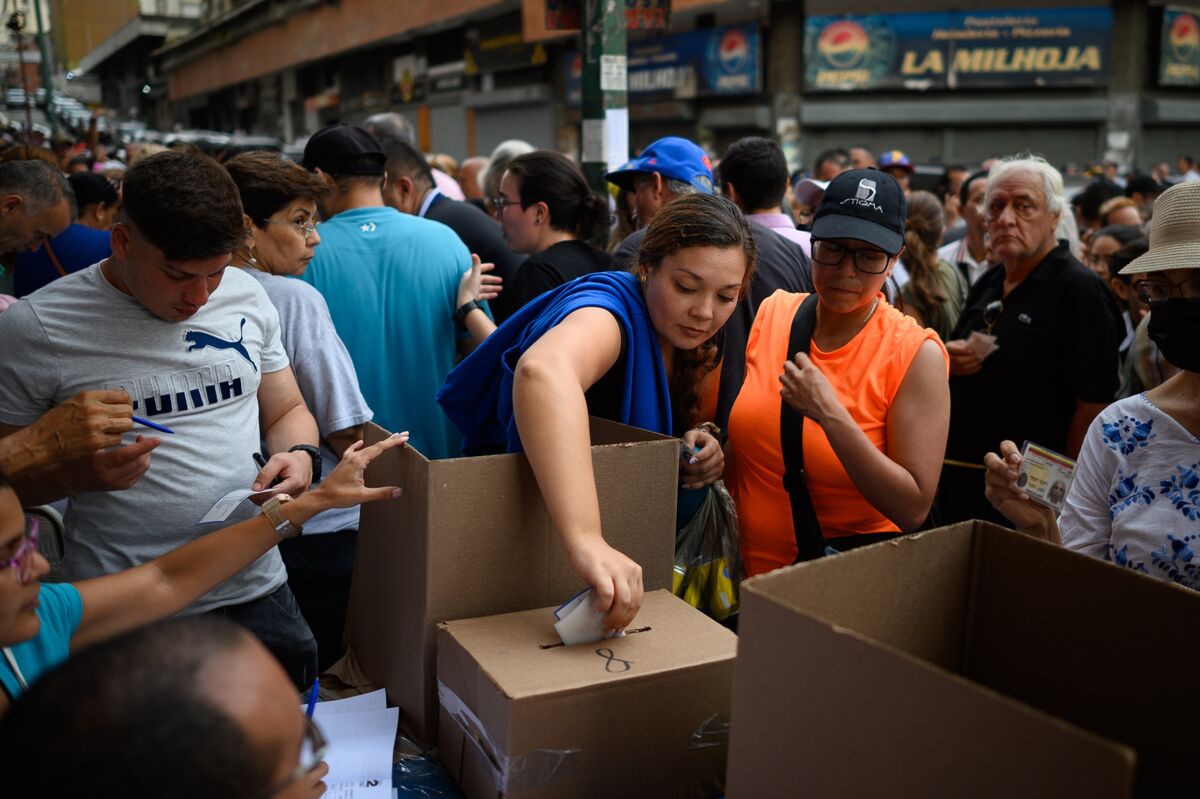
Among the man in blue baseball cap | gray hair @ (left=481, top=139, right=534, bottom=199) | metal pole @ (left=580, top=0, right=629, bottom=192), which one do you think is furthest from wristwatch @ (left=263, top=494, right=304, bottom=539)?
gray hair @ (left=481, top=139, right=534, bottom=199)

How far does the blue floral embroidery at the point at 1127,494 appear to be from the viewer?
1.91m

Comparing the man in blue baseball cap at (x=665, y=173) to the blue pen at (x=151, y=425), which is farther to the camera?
the man in blue baseball cap at (x=665, y=173)

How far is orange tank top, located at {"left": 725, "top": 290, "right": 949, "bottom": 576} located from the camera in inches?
93.8

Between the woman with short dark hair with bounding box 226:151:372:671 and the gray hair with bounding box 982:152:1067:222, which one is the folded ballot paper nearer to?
the woman with short dark hair with bounding box 226:151:372:671

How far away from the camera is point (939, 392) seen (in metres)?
2.32

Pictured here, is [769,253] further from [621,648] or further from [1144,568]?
[621,648]

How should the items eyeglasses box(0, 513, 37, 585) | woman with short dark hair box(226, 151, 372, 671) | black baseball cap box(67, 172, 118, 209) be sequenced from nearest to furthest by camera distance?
eyeglasses box(0, 513, 37, 585) → woman with short dark hair box(226, 151, 372, 671) → black baseball cap box(67, 172, 118, 209)

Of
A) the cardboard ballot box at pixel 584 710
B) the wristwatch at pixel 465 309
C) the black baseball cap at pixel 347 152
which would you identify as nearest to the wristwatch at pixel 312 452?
the cardboard ballot box at pixel 584 710

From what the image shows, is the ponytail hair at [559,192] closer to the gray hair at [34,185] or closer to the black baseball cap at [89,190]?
the gray hair at [34,185]

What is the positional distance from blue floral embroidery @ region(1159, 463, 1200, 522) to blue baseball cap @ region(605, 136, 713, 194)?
8.10ft

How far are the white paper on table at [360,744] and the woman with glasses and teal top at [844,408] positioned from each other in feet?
3.50

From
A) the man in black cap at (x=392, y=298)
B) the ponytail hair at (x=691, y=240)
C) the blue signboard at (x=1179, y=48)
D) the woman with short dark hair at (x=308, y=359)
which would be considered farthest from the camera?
the blue signboard at (x=1179, y=48)

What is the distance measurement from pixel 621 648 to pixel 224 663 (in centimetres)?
76

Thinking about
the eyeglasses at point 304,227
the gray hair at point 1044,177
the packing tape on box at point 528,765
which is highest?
the gray hair at point 1044,177
